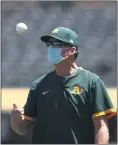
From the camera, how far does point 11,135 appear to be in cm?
764

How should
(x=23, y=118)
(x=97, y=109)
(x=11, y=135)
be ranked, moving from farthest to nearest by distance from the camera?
(x=11, y=135) → (x=23, y=118) → (x=97, y=109)

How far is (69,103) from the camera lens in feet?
11.6

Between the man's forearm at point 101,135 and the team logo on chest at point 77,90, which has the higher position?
the team logo on chest at point 77,90

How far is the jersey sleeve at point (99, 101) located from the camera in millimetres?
3490

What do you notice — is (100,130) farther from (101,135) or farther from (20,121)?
(20,121)

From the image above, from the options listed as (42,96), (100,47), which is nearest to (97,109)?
(42,96)

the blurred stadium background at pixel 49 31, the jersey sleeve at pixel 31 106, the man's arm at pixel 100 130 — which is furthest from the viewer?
the blurred stadium background at pixel 49 31

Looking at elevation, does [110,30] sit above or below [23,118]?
above

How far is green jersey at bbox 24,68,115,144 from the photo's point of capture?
351 centimetres

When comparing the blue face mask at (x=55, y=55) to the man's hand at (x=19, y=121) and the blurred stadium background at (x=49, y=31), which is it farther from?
the blurred stadium background at (x=49, y=31)

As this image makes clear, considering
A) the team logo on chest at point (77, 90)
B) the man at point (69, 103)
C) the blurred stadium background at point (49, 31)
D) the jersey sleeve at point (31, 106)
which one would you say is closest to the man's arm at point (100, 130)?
the man at point (69, 103)

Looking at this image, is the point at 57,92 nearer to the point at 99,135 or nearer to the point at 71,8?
the point at 99,135

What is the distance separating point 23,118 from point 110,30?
5655 millimetres

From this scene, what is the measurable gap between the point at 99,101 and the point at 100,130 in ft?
0.64
